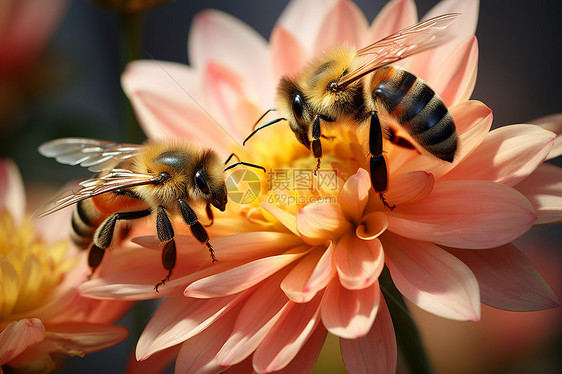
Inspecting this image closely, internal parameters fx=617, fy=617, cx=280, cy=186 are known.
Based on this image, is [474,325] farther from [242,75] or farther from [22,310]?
[22,310]

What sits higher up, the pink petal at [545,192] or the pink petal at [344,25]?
the pink petal at [344,25]

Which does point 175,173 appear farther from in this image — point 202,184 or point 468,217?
point 468,217

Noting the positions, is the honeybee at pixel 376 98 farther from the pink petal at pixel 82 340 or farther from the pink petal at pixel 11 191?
the pink petal at pixel 11 191

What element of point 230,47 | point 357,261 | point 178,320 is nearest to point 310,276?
point 357,261

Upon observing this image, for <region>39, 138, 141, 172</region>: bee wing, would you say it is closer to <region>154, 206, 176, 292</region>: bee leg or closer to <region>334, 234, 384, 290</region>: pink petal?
<region>154, 206, 176, 292</region>: bee leg

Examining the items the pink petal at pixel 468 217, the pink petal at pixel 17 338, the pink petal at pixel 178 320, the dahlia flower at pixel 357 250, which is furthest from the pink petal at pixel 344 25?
the pink petal at pixel 17 338

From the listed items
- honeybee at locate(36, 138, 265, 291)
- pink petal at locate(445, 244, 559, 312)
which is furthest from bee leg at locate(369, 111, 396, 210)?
honeybee at locate(36, 138, 265, 291)

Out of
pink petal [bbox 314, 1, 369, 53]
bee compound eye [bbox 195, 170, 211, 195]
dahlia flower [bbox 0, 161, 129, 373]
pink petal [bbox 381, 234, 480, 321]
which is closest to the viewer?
pink petal [bbox 381, 234, 480, 321]

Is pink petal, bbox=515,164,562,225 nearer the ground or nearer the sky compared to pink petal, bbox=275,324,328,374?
nearer the sky
